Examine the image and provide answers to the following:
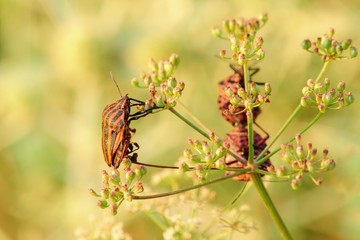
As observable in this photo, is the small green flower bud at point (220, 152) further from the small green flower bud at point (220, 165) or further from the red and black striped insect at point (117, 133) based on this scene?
the red and black striped insect at point (117, 133)

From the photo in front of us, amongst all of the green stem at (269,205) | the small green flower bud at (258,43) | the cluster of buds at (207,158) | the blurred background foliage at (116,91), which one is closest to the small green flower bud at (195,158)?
the cluster of buds at (207,158)

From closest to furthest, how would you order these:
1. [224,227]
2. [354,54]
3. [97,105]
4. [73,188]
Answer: [354,54] → [224,227] → [73,188] → [97,105]

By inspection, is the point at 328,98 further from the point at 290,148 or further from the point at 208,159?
the point at 208,159

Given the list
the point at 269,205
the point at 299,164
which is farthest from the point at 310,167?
the point at 269,205

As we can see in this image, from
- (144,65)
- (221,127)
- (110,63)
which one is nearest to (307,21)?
(221,127)

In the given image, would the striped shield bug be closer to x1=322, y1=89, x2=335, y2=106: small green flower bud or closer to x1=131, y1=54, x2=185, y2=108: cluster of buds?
x1=131, y1=54, x2=185, y2=108: cluster of buds

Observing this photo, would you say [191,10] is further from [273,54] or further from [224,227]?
[224,227]

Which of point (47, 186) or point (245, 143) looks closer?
point (245, 143)
